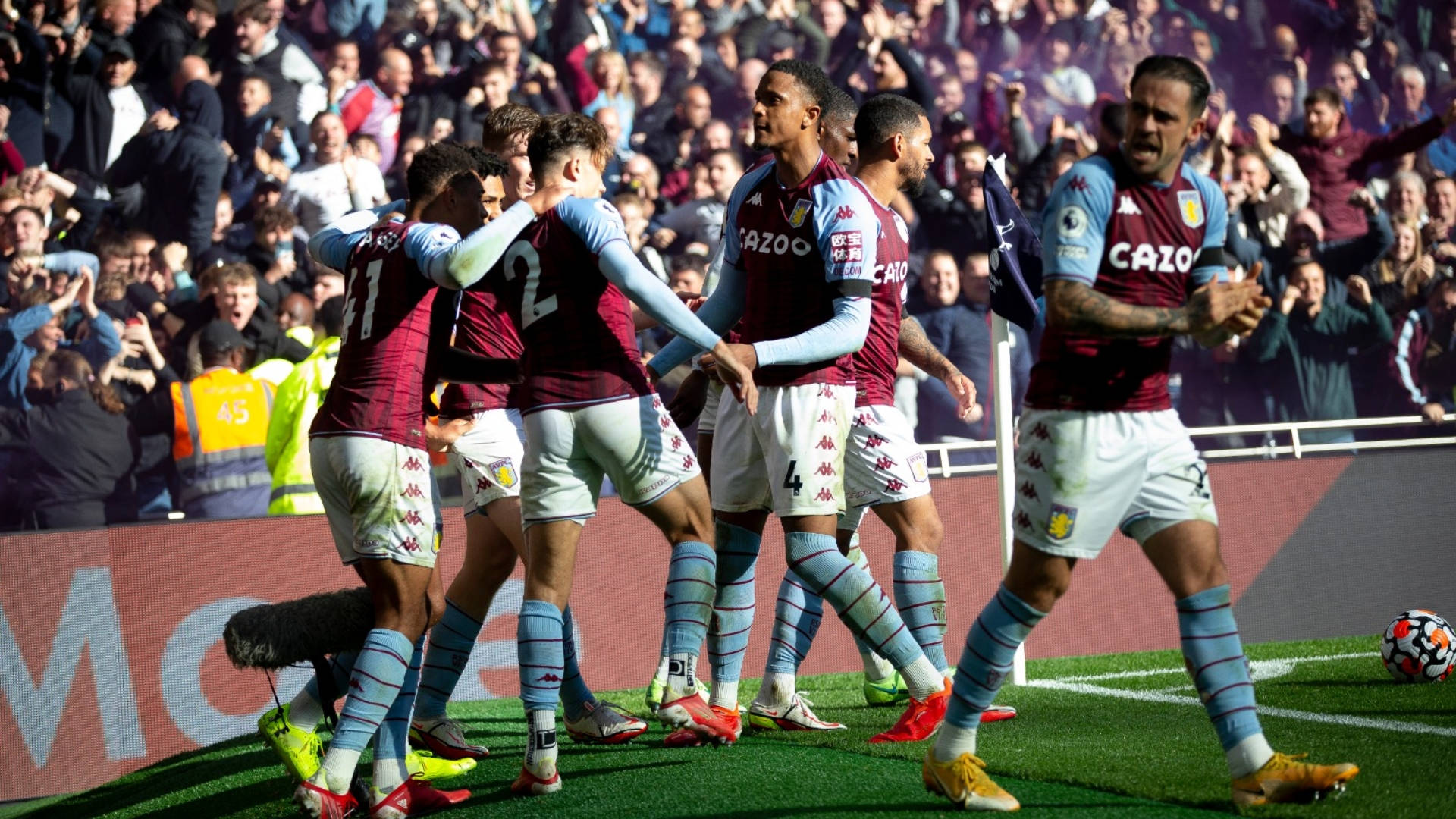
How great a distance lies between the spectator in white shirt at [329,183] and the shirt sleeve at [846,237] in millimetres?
7033

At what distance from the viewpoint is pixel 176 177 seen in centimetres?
1147

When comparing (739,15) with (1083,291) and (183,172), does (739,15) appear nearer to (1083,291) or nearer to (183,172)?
(183,172)

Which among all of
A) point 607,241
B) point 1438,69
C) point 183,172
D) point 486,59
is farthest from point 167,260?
point 1438,69

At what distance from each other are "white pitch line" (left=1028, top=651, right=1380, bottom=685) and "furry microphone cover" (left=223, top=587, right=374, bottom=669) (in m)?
4.25

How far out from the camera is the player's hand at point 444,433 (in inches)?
227

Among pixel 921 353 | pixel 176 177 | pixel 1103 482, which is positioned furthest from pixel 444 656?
pixel 176 177

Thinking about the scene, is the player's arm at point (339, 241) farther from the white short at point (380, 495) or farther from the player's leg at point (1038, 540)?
the player's leg at point (1038, 540)

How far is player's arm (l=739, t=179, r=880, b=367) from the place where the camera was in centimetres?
511

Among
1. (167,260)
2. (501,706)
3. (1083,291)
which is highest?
(167,260)

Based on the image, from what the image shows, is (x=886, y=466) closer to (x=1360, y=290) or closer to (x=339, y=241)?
(x=339, y=241)

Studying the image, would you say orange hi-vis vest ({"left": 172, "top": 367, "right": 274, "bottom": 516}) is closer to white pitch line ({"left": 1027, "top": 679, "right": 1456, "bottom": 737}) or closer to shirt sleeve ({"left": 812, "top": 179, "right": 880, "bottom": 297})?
white pitch line ({"left": 1027, "top": 679, "right": 1456, "bottom": 737})

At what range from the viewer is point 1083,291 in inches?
161

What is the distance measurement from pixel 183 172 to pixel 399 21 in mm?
2819

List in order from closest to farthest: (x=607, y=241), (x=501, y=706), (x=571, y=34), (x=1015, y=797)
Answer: (x=1015, y=797) < (x=607, y=241) < (x=501, y=706) < (x=571, y=34)
